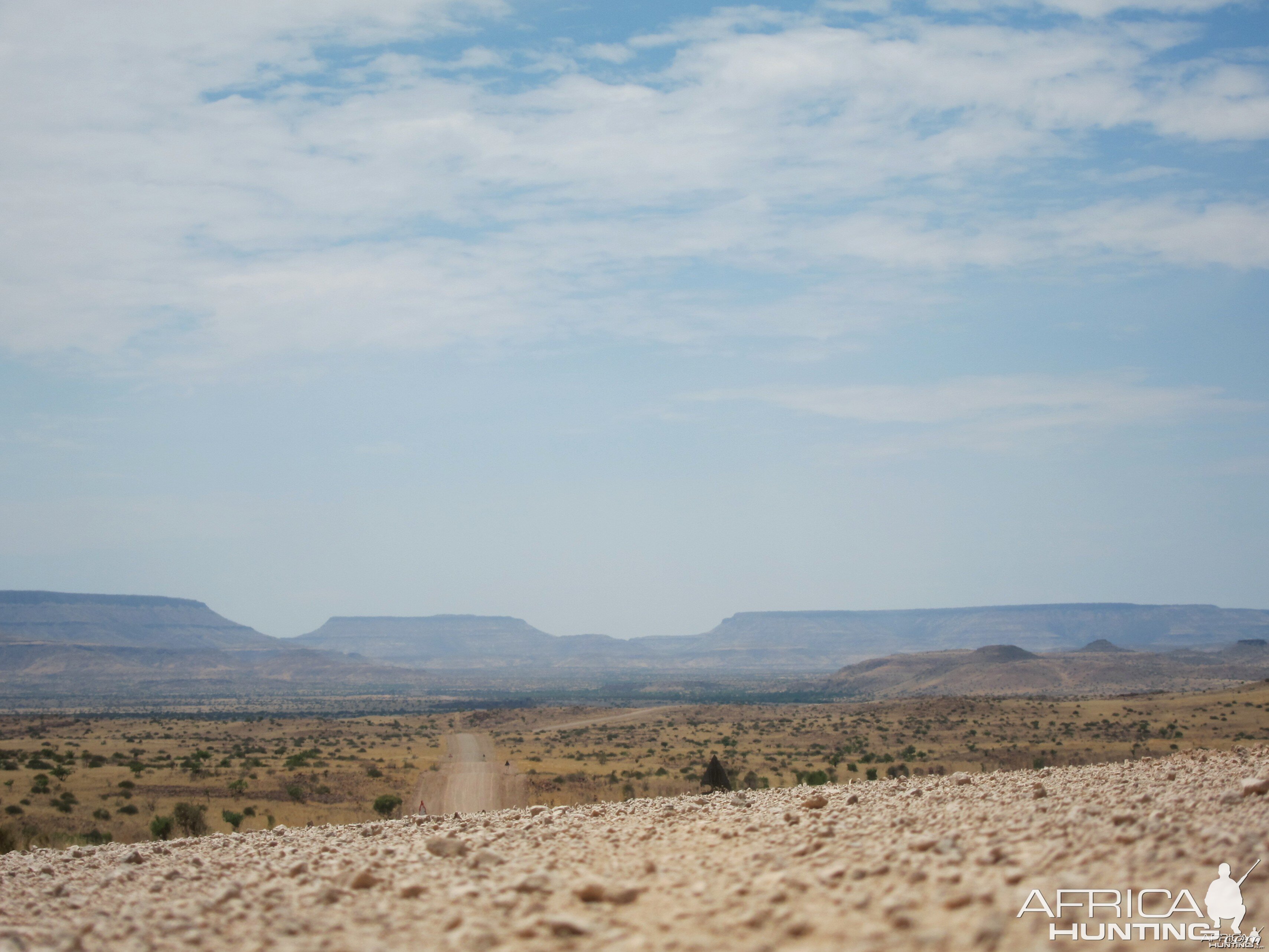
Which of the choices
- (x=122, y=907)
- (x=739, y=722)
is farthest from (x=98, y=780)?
(x=739, y=722)

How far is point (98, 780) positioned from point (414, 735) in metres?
41.9

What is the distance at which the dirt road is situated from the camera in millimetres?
36031

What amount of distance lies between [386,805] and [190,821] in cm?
645

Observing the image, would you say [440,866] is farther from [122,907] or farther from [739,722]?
[739,722]

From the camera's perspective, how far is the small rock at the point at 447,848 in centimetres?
1244

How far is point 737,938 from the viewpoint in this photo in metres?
7.74

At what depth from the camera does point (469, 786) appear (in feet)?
144

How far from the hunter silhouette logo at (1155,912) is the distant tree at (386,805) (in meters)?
26.9

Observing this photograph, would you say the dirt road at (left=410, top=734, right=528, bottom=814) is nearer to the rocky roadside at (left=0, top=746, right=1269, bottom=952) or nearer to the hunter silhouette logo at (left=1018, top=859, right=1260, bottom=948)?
the rocky roadside at (left=0, top=746, right=1269, bottom=952)

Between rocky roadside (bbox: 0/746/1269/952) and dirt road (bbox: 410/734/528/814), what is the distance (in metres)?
13.0

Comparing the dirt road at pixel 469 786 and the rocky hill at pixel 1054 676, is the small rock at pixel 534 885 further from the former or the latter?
the rocky hill at pixel 1054 676

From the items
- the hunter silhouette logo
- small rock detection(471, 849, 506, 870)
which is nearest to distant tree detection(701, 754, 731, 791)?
small rock detection(471, 849, 506, 870)

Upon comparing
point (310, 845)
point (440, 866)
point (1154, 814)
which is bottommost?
point (310, 845)

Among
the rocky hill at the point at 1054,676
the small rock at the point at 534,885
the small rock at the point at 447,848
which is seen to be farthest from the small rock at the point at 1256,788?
the rocky hill at the point at 1054,676
